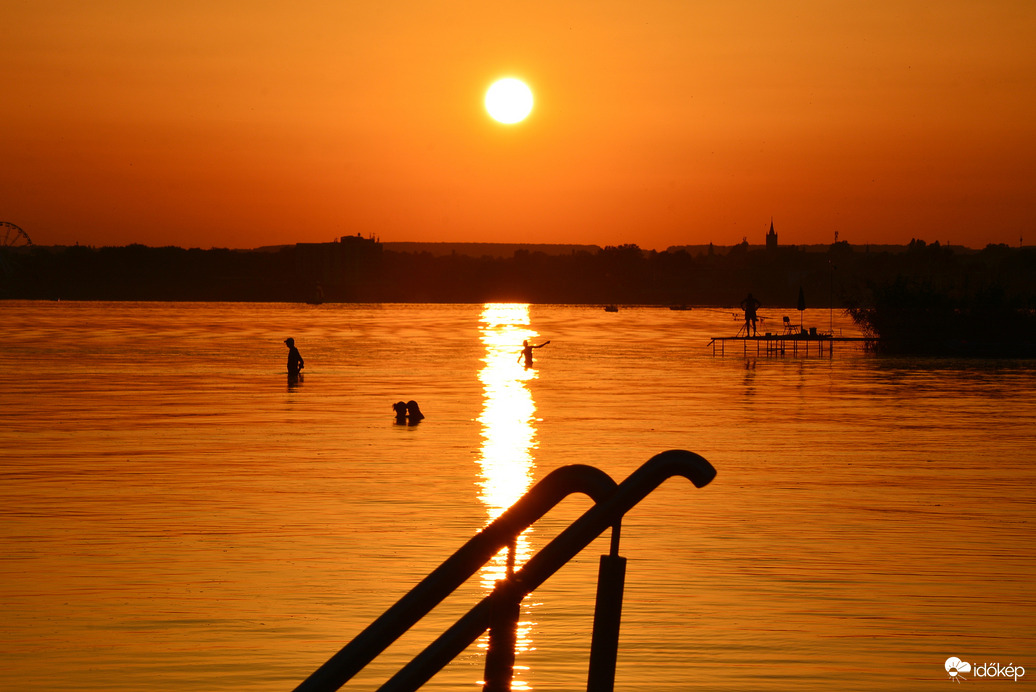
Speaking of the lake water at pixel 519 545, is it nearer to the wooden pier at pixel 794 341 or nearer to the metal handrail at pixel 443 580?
the metal handrail at pixel 443 580

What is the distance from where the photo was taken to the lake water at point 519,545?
407 inches

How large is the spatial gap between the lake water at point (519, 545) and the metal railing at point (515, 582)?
5968 millimetres

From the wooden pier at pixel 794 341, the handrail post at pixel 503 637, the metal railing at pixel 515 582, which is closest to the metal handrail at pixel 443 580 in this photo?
the metal railing at pixel 515 582

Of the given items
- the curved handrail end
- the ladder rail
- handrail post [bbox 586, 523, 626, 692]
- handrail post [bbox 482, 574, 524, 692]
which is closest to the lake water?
handrail post [bbox 482, 574, 524, 692]

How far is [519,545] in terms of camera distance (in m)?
14.4

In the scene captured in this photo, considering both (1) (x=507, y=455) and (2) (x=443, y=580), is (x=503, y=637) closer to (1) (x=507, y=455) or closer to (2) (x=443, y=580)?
(2) (x=443, y=580)

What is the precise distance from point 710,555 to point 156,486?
9602mm

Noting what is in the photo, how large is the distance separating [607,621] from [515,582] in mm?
334

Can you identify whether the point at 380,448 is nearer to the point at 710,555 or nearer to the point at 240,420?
the point at 240,420

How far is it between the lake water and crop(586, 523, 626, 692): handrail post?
19.4ft

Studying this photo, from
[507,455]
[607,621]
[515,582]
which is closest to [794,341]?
[507,455]

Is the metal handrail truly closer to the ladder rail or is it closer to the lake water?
the ladder rail

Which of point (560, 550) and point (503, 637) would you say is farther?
point (503, 637)

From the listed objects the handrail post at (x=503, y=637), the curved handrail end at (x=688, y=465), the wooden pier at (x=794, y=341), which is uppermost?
the curved handrail end at (x=688, y=465)
